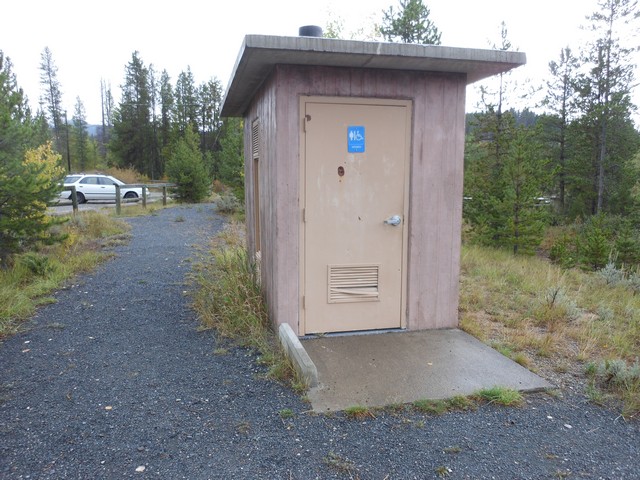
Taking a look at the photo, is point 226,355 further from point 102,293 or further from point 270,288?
point 102,293

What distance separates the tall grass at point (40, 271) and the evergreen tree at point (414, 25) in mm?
13138

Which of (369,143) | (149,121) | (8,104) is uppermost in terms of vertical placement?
(149,121)

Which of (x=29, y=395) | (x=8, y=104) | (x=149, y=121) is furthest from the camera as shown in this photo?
(x=149, y=121)

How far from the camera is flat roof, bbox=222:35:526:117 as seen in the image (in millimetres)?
3833

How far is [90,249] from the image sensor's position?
9.59 metres

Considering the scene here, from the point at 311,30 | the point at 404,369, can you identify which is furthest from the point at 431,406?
the point at 311,30

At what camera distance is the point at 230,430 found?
3.06 metres

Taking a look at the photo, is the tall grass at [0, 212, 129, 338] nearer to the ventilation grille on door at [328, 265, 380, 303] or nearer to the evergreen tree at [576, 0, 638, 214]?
the ventilation grille on door at [328, 265, 380, 303]

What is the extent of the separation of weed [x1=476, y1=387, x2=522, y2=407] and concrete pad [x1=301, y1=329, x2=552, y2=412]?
0.29 ft

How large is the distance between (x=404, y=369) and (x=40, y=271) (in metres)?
5.83

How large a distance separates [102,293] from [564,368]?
18.5 feet

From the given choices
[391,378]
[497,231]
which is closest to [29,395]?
[391,378]

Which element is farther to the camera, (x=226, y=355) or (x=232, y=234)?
(x=232, y=234)

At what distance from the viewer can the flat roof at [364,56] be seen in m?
3.83
